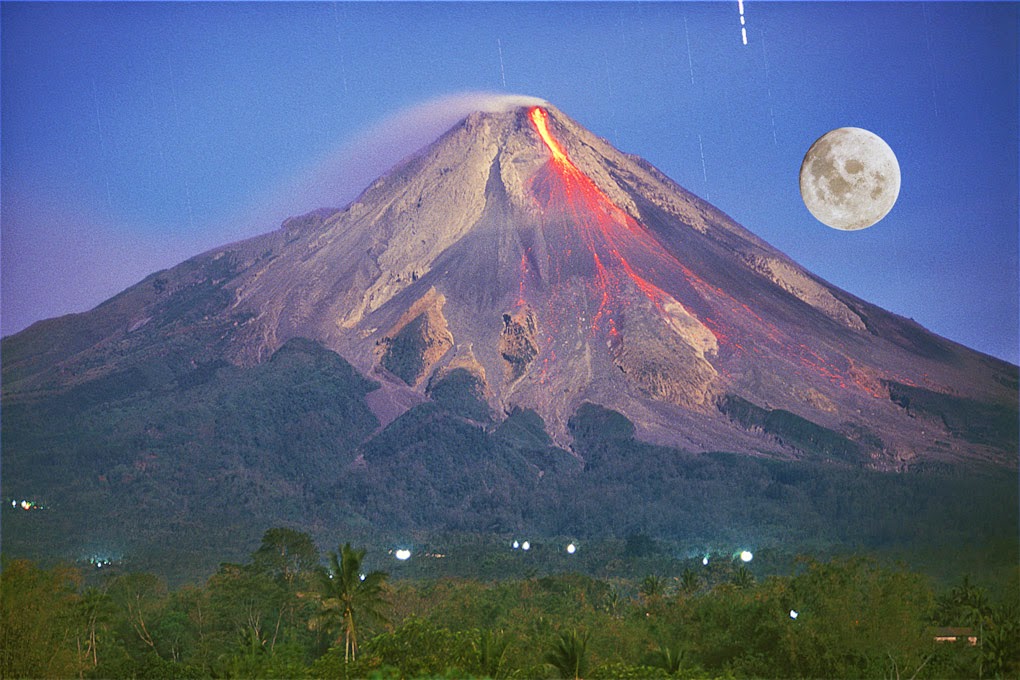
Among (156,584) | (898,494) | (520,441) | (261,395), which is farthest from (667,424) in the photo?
(156,584)

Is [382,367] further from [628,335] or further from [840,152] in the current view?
[840,152]

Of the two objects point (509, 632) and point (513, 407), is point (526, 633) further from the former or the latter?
point (513, 407)

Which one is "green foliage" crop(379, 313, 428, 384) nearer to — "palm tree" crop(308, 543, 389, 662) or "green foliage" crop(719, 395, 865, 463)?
"green foliage" crop(719, 395, 865, 463)

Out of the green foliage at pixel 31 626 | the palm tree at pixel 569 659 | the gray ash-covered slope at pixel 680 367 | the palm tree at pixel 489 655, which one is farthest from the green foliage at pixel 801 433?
the green foliage at pixel 31 626

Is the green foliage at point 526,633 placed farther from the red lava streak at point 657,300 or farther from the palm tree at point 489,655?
the red lava streak at point 657,300

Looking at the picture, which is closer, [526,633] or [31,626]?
[31,626]

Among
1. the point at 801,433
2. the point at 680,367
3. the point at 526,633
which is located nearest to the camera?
the point at 526,633

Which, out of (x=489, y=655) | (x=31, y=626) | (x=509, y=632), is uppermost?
(x=31, y=626)

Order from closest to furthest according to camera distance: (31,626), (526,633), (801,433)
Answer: (31,626) < (526,633) < (801,433)

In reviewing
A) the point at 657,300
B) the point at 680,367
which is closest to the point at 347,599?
the point at 680,367

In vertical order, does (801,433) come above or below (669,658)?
below
